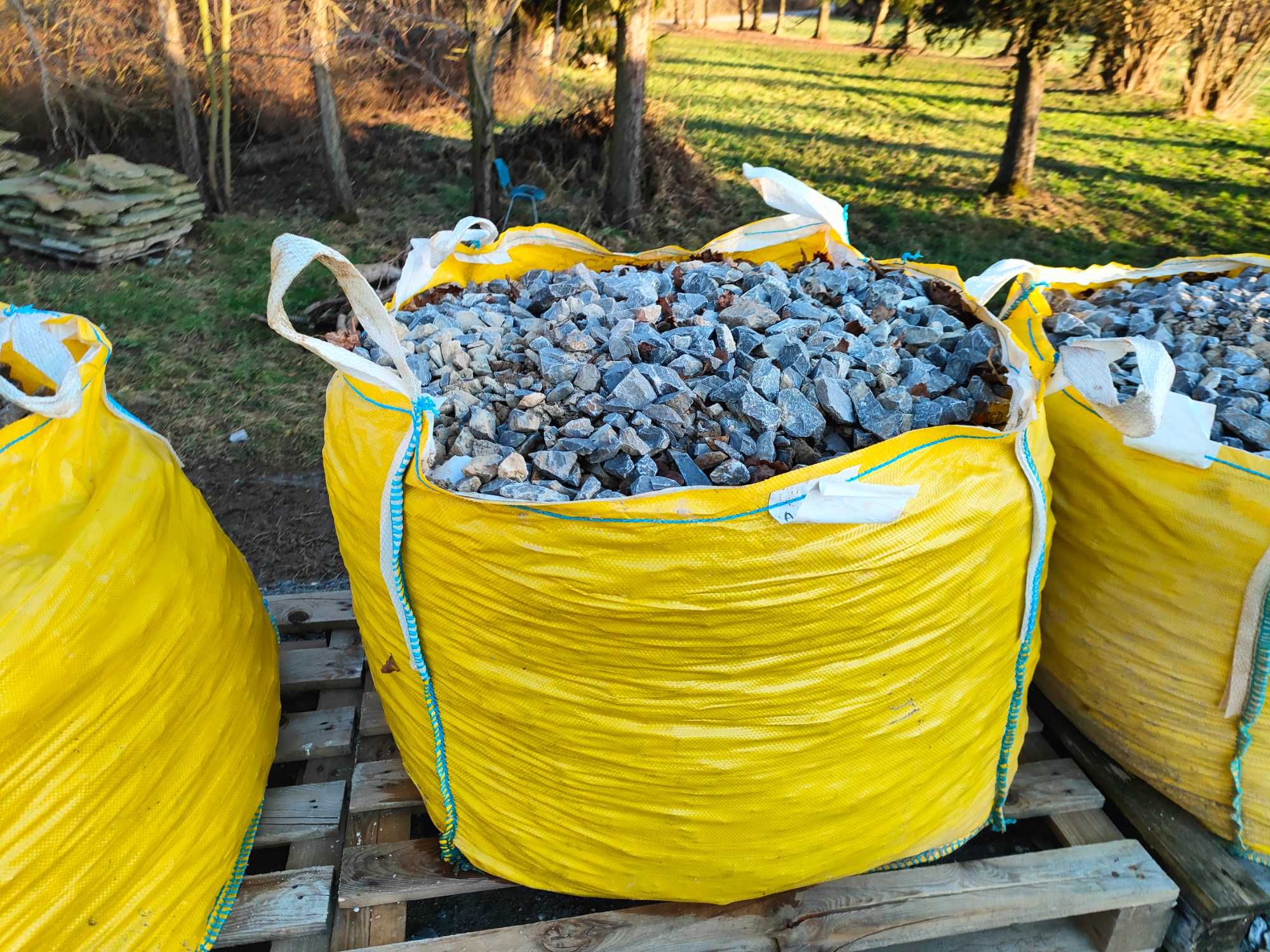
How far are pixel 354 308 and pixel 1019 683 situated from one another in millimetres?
1191

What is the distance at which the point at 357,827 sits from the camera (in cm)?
157

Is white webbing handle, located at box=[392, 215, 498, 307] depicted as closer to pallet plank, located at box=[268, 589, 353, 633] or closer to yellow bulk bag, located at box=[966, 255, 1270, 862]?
pallet plank, located at box=[268, 589, 353, 633]

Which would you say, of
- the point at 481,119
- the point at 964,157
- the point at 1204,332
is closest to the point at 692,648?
the point at 1204,332

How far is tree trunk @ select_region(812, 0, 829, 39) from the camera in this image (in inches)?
633

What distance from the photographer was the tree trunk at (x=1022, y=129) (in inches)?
204

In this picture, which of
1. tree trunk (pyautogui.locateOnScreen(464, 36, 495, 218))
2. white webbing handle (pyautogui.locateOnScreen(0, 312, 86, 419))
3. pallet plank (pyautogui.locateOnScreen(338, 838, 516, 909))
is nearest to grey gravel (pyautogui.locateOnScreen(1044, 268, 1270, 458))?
pallet plank (pyautogui.locateOnScreen(338, 838, 516, 909))

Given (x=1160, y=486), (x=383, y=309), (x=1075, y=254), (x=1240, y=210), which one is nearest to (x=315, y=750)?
(x=383, y=309)

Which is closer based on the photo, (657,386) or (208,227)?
(657,386)

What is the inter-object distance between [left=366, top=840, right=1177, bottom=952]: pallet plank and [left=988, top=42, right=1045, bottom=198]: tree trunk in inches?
188

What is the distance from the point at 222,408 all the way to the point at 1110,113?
8.64 meters

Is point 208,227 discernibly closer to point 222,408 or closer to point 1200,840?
point 222,408

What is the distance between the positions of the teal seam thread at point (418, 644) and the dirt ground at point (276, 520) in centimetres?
105

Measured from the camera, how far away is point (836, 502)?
1.09m

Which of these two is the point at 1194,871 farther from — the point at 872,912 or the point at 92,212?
the point at 92,212
